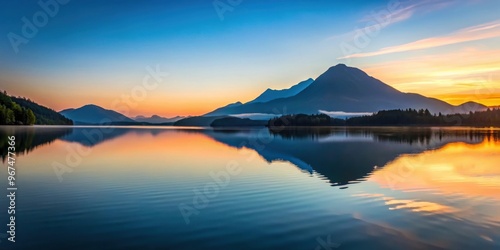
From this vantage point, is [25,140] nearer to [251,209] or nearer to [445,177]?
[251,209]

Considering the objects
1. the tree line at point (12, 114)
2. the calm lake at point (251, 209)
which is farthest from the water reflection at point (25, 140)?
the tree line at point (12, 114)

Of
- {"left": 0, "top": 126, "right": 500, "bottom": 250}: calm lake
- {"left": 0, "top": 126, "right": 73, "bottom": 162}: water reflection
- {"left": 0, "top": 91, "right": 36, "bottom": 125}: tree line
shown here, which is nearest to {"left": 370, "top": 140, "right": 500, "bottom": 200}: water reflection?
{"left": 0, "top": 126, "right": 500, "bottom": 250}: calm lake

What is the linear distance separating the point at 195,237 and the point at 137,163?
57.8ft

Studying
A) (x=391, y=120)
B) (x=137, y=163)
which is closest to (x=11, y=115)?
(x=137, y=163)

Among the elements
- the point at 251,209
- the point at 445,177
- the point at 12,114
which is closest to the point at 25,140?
the point at 251,209

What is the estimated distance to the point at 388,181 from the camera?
18594 millimetres

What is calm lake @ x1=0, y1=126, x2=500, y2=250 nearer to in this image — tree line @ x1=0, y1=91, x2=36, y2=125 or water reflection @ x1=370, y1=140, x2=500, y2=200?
water reflection @ x1=370, y1=140, x2=500, y2=200

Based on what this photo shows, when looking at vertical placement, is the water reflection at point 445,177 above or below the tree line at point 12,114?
below

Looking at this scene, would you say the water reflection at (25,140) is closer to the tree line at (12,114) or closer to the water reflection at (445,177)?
the water reflection at (445,177)

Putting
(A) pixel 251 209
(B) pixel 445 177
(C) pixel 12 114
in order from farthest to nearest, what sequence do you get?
(C) pixel 12 114
(B) pixel 445 177
(A) pixel 251 209

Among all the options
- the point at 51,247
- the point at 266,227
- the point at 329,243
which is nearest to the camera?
Result: the point at 51,247

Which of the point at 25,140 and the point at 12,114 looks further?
the point at 12,114

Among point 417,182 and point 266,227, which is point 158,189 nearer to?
point 266,227

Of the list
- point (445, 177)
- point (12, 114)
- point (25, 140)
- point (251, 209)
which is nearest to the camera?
point (251, 209)
